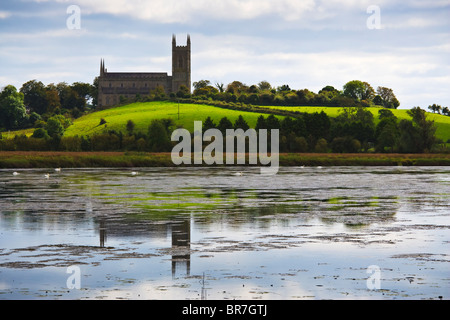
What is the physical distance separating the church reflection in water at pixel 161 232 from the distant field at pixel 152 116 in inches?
4557

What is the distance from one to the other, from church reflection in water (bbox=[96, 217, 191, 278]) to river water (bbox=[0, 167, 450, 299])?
0.11 feet

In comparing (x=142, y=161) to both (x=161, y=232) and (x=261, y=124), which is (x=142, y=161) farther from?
(x=161, y=232)

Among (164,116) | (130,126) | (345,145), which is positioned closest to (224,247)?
(345,145)

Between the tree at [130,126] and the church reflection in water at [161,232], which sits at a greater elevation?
the tree at [130,126]

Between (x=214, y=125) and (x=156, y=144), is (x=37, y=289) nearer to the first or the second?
(x=156, y=144)

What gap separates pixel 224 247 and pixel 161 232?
3.57m

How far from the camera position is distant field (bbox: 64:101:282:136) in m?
146

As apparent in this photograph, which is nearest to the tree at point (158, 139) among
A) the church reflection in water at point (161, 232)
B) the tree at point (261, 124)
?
the tree at point (261, 124)

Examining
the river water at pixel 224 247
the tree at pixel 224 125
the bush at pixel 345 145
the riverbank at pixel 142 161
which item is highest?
the tree at pixel 224 125

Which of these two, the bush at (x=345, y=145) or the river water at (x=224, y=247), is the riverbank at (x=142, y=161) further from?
the river water at (x=224, y=247)

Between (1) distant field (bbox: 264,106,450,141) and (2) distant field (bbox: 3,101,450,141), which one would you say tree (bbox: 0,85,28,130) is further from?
(1) distant field (bbox: 264,106,450,141)

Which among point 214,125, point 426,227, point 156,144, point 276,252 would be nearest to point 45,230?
point 276,252

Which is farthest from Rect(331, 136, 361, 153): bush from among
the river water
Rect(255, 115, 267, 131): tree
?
the river water

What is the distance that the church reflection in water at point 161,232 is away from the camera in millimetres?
16891
